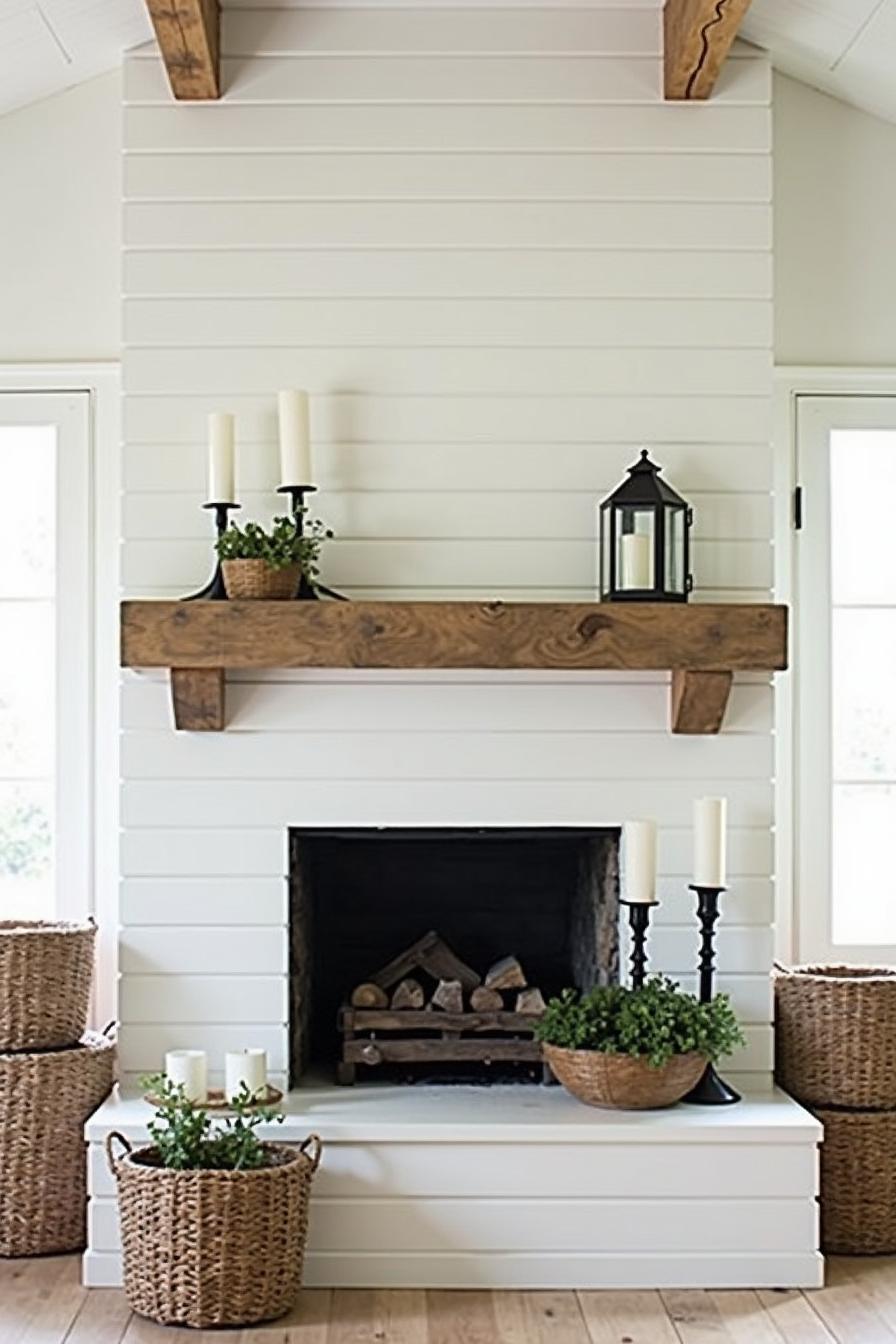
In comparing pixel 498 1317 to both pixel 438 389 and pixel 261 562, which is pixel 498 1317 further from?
pixel 438 389

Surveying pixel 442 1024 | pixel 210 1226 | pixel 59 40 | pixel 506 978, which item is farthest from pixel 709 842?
pixel 59 40

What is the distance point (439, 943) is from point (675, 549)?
1156mm

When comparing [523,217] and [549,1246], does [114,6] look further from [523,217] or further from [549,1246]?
[549,1246]

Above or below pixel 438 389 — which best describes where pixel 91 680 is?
below

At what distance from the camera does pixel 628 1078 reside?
13.9 ft

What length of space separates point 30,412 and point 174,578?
74 centimetres

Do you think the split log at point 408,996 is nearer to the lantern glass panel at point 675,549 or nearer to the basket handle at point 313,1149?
the basket handle at point 313,1149

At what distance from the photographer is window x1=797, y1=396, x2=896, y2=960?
503 centimetres

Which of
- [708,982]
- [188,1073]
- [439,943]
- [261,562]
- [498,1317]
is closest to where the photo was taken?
[498,1317]

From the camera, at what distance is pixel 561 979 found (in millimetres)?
5023

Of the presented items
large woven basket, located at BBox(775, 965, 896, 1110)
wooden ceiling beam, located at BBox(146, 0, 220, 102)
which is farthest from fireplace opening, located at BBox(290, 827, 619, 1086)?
wooden ceiling beam, located at BBox(146, 0, 220, 102)

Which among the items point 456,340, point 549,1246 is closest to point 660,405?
point 456,340

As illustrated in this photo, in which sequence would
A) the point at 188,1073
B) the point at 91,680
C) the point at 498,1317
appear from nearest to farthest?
the point at 498,1317, the point at 188,1073, the point at 91,680

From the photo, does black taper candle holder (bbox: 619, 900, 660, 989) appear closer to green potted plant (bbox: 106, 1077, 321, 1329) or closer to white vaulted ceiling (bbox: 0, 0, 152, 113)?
green potted plant (bbox: 106, 1077, 321, 1329)
